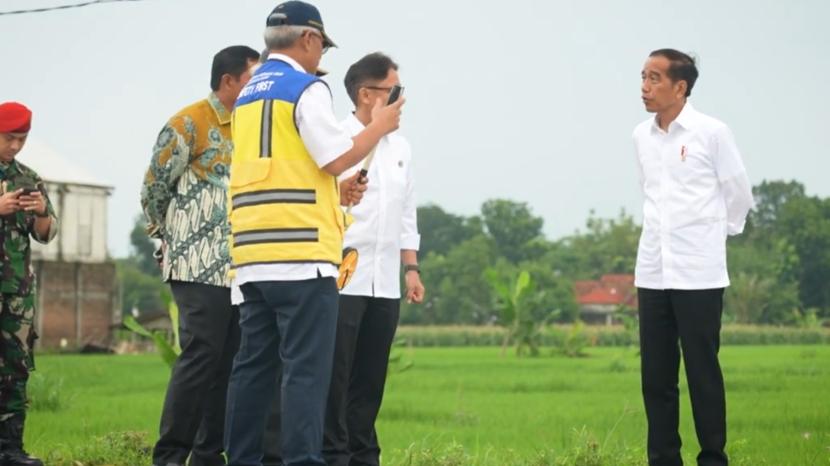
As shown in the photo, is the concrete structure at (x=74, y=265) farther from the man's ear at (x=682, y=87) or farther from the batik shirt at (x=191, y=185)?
the man's ear at (x=682, y=87)

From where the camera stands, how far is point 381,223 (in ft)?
18.3

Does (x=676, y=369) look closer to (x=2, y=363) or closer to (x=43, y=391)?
(x=2, y=363)

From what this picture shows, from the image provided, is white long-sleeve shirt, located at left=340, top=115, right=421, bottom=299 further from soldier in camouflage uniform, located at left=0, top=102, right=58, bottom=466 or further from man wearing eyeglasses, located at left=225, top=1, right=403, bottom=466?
soldier in camouflage uniform, located at left=0, top=102, right=58, bottom=466

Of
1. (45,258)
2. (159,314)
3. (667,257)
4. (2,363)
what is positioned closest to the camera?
(667,257)

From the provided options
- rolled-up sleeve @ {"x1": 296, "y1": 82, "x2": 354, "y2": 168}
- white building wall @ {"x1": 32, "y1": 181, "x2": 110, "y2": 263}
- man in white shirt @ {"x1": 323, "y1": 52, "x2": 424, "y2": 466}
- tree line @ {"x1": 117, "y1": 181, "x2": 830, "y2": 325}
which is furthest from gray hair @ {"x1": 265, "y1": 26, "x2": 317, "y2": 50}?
tree line @ {"x1": 117, "y1": 181, "x2": 830, "y2": 325}

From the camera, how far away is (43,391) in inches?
523

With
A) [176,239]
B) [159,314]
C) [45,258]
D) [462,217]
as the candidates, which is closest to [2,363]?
[176,239]

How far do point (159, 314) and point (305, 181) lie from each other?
41134 mm

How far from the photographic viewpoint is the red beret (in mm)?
6062

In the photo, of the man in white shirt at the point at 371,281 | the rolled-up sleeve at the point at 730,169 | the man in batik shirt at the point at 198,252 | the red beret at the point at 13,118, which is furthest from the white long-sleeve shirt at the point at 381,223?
the red beret at the point at 13,118

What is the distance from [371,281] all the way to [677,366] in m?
1.37

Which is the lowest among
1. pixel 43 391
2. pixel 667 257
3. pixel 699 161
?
pixel 43 391

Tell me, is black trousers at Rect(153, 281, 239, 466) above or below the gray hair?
below

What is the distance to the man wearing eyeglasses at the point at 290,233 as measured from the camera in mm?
4395
